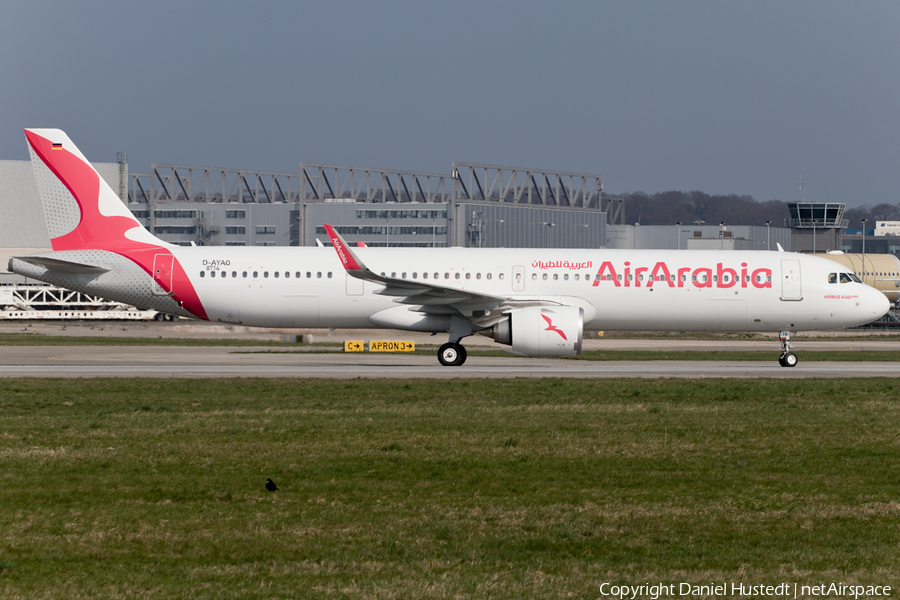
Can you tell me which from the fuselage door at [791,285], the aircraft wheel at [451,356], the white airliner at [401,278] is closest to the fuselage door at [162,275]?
the white airliner at [401,278]

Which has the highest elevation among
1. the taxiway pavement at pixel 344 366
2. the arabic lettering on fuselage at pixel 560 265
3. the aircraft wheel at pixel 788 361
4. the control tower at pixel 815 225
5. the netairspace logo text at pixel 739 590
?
the control tower at pixel 815 225

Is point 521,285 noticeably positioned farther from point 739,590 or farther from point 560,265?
point 739,590

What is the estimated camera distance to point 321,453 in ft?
46.4

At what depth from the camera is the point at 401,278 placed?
31609 mm

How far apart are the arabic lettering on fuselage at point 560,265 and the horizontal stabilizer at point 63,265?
13753 millimetres

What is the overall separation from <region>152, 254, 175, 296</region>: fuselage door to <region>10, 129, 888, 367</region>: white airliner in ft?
0.10

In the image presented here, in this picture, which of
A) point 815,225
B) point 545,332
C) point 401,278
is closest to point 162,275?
point 401,278

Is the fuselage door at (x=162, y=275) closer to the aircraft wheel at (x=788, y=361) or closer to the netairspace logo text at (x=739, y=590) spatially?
the aircraft wheel at (x=788, y=361)

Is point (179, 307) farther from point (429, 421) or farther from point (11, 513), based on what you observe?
point (11, 513)

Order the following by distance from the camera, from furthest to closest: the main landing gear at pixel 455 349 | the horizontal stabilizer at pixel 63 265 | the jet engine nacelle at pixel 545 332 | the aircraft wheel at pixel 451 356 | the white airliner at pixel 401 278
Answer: the aircraft wheel at pixel 451 356 → the white airliner at pixel 401 278 → the main landing gear at pixel 455 349 → the horizontal stabilizer at pixel 63 265 → the jet engine nacelle at pixel 545 332

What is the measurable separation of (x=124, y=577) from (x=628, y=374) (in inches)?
879

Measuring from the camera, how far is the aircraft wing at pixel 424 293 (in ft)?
95.7

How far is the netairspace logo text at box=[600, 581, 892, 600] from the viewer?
25.8 feet

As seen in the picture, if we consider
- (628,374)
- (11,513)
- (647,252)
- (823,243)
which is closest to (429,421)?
(11,513)
